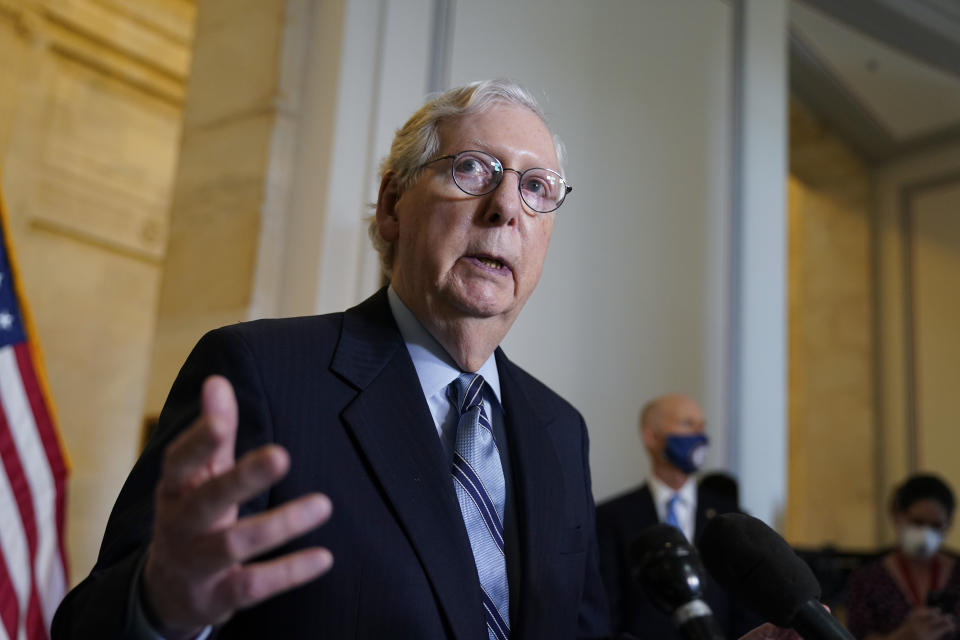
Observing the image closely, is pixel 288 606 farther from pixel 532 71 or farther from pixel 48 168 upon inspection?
pixel 48 168

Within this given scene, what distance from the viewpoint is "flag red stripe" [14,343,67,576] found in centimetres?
329

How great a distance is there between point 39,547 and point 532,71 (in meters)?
3.13

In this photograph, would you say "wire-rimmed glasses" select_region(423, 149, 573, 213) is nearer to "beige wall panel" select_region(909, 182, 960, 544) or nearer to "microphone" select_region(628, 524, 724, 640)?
"microphone" select_region(628, 524, 724, 640)

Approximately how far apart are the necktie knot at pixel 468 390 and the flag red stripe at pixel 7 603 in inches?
80.1

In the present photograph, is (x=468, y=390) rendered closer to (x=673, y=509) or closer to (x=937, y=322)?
(x=673, y=509)

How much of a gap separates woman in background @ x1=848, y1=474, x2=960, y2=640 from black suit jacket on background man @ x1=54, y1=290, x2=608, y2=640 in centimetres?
348

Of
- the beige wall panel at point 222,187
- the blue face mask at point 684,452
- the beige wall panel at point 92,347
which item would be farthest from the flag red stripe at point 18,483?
the beige wall panel at point 92,347

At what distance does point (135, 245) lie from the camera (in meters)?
9.07

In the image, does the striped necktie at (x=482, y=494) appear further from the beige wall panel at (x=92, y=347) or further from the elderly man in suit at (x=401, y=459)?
the beige wall panel at (x=92, y=347)

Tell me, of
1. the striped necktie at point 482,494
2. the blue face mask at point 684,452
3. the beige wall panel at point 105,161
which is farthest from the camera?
the beige wall panel at point 105,161

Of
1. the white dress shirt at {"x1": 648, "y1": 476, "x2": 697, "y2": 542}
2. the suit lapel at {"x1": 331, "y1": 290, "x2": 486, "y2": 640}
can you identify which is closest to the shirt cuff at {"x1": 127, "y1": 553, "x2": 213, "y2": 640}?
the suit lapel at {"x1": 331, "y1": 290, "x2": 486, "y2": 640}

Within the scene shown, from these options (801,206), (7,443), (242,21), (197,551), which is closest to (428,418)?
(197,551)

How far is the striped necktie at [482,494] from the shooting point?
5.11ft

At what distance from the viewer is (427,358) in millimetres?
1767
